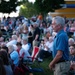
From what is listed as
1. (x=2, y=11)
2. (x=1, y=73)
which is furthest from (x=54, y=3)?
(x=1, y=73)

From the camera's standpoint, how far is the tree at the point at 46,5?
49281 millimetres

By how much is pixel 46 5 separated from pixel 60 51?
43523 mm

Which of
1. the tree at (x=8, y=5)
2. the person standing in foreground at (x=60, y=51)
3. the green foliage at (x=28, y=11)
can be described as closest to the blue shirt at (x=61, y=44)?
the person standing in foreground at (x=60, y=51)

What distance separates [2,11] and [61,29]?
149 feet

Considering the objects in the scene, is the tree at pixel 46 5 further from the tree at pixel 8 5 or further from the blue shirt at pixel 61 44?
the blue shirt at pixel 61 44

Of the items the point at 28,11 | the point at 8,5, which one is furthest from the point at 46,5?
the point at 28,11

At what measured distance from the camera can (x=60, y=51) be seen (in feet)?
21.5

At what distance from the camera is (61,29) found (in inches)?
264

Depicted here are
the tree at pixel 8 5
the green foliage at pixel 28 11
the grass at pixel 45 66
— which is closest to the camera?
the grass at pixel 45 66

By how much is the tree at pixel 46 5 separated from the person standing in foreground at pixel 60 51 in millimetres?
42353

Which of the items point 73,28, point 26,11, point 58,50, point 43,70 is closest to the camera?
point 58,50

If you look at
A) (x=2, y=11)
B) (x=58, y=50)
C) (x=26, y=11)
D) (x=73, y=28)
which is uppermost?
(x=58, y=50)

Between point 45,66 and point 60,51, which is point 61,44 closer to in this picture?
point 60,51

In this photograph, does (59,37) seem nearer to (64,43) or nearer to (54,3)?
(64,43)
